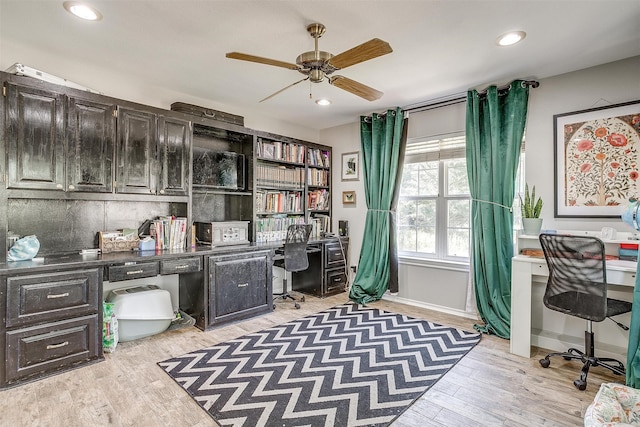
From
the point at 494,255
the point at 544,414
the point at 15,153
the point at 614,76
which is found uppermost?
the point at 614,76

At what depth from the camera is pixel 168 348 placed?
277 centimetres

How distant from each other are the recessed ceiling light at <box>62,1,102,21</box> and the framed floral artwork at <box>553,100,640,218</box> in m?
3.80

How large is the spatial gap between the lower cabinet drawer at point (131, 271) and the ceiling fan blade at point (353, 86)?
7.02 ft

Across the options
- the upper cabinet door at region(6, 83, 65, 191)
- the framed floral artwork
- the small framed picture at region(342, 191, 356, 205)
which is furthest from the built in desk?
the upper cabinet door at region(6, 83, 65, 191)

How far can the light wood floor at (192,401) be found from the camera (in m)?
1.83

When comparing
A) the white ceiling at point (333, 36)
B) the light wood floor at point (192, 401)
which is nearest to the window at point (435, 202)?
the white ceiling at point (333, 36)

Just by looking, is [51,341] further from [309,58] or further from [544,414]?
[544,414]

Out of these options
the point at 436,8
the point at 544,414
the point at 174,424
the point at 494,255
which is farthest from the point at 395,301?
the point at 436,8

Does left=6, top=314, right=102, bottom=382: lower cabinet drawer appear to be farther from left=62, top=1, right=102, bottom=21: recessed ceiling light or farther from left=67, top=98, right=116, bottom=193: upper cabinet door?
left=62, top=1, right=102, bottom=21: recessed ceiling light

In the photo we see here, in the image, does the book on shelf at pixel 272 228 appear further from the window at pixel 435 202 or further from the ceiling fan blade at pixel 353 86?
the ceiling fan blade at pixel 353 86

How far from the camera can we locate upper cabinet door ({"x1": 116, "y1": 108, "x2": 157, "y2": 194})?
9.47 ft

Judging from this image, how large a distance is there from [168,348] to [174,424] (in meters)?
1.10

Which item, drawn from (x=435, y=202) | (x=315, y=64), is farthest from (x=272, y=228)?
(x=315, y=64)

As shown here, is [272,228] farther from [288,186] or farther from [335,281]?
[335,281]
